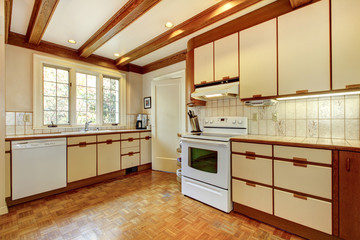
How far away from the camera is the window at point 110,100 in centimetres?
362

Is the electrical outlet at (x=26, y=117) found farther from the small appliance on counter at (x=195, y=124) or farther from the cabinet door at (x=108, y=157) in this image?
the small appliance on counter at (x=195, y=124)

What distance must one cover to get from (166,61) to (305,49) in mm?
2525

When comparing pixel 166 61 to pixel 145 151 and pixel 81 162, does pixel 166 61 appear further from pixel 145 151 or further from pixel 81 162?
pixel 81 162

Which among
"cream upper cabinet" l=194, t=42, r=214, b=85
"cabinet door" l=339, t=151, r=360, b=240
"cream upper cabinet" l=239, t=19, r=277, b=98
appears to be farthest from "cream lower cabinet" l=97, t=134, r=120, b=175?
"cabinet door" l=339, t=151, r=360, b=240

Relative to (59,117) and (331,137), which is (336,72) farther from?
(59,117)

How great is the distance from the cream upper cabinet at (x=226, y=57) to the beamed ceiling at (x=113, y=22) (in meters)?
0.27

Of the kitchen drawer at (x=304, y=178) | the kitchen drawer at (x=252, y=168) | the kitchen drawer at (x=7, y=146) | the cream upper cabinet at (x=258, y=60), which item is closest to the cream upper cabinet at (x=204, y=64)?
the cream upper cabinet at (x=258, y=60)

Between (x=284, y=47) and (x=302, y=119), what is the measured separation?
2.81 feet

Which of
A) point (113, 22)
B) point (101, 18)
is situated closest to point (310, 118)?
point (113, 22)

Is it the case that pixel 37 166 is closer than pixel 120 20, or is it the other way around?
pixel 120 20

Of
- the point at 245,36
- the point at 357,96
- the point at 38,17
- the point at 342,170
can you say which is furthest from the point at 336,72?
the point at 38,17

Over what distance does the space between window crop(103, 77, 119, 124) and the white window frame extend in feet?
0.29

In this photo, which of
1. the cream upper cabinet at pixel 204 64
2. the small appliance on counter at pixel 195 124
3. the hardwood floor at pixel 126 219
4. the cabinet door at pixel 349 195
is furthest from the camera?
the small appliance on counter at pixel 195 124

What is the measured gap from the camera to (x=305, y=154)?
4.82 ft
